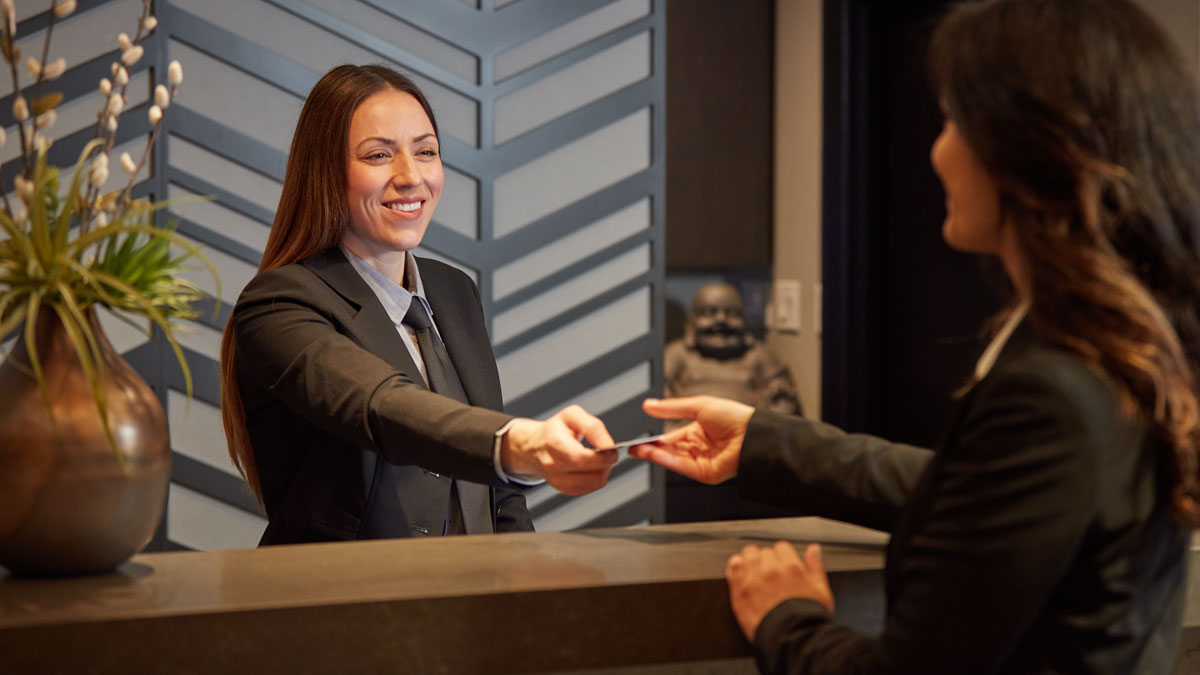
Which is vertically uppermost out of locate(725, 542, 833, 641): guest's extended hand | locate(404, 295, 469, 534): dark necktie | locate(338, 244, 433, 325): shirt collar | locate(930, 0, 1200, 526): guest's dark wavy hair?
locate(930, 0, 1200, 526): guest's dark wavy hair

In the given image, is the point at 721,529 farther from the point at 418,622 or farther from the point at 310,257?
the point at 310,257

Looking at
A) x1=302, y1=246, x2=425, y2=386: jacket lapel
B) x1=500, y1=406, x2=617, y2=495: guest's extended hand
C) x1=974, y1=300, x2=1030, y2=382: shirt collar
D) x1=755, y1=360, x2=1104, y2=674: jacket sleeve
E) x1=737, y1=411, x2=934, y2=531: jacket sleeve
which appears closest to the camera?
x1=755, y1=360, x2=1104, y2=674: jacket sleeve

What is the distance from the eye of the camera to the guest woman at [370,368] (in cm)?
138

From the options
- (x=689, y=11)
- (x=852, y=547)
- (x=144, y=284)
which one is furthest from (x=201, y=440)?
(x=689, y=11)

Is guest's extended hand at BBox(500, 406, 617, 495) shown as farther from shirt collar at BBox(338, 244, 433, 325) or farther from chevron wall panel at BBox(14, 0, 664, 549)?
chevron wall panel at BBox(14, 0, 664, 549)

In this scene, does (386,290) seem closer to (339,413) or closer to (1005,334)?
(339,413)

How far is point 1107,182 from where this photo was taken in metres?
0.87

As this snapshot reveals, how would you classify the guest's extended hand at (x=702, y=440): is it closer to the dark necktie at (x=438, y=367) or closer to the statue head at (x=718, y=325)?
the dark necktie at (x=438, y=367)

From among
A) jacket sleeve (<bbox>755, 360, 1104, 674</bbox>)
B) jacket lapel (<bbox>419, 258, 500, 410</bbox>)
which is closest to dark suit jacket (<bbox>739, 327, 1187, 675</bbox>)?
jacket sleeve (<bbox>755, 360, 1104, 674</bbox>)

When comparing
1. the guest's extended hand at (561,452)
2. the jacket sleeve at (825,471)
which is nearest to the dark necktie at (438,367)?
the guest's extended hand at (561,452)

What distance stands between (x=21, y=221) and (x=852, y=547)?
0.87 m

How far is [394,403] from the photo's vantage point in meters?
1.43

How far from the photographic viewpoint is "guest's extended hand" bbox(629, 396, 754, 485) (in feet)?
4.29

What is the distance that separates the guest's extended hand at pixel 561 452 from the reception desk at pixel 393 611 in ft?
0.45
